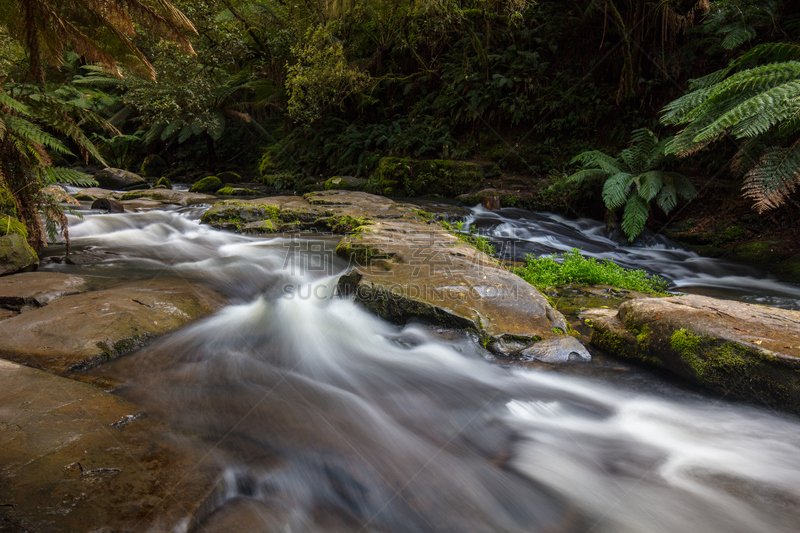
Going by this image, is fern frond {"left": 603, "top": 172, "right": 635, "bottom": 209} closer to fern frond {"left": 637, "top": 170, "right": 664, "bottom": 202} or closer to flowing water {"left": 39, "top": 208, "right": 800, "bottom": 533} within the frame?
fern frond {"left": 637, "top": 170, "right": 664, "bottom": 202}

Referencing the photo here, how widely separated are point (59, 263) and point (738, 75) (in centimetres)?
921

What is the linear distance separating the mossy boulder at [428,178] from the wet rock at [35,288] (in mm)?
8123

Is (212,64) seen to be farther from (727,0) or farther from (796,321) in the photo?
(796,321)

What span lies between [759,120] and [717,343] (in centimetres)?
412

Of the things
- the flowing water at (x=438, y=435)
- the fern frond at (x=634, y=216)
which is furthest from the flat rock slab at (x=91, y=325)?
the fern frond at (x=634, y=216)

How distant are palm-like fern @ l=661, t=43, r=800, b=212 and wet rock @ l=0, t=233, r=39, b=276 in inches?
314

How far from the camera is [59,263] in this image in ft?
14.8

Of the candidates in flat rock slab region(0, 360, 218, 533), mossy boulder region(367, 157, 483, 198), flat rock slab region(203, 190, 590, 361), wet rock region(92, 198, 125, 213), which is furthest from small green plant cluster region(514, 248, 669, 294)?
wet rock region(92, 198, 125, 213)

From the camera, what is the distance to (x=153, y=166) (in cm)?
1867

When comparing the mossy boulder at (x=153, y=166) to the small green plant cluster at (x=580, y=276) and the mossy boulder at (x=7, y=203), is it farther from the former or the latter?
the small green plant cluster at (x=580, y=276)

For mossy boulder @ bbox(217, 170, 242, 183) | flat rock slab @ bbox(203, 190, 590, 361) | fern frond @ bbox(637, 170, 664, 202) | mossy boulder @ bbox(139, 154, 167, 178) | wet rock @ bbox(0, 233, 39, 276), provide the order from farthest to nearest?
mossy boulder @ bbox(139, 154, 167, 178) < mossy boulder @ bbox(217, 170, 242, 183) < fern frond @ bbox(637, 170, 664, 202) < wet rock @ bbox(0, 233, 39, 276) < flat rock slab @ bbox(203, 190, 590, 361)

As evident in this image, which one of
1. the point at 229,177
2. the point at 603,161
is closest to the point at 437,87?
the point at 603,161

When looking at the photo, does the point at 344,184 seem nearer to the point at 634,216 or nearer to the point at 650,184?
the point at 634,216

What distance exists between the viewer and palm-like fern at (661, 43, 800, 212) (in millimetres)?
4781
